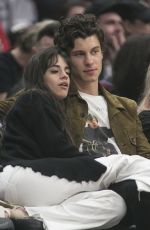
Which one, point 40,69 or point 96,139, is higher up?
point 40,69

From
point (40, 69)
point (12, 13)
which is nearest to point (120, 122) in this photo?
point (40, 69)

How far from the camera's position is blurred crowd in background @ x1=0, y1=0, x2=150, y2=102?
8617mm

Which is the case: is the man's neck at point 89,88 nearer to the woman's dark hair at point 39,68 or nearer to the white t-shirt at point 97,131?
the white t-shirt at point 97,131

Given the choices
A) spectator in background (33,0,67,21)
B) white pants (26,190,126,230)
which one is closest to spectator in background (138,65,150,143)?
white pants (26,190,126,230)

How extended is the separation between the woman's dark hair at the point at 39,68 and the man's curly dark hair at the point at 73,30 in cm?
18

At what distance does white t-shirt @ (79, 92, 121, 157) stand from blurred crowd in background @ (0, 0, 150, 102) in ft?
3.33

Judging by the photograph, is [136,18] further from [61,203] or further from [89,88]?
[61,203]

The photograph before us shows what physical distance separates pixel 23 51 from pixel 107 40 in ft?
3.30

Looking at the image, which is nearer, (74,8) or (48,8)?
(74,8)

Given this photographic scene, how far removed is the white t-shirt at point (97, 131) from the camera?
7.18m

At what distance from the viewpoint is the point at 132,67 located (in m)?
8.58

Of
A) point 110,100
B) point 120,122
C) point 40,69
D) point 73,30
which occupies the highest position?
point 73,30

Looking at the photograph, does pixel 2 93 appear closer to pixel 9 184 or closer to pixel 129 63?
pixel 129 63

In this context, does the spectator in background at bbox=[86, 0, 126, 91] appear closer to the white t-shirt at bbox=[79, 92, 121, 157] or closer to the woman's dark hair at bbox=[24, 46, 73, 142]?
the white t-shirt at bbox=[79, 92, 121, 157]
